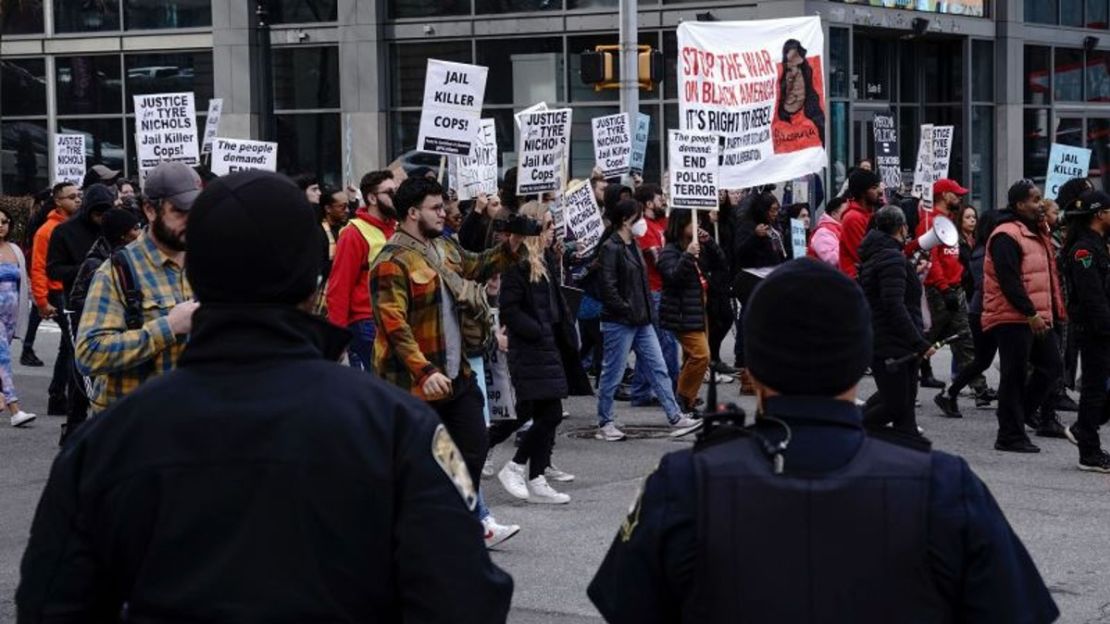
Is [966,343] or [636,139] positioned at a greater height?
[636,139]

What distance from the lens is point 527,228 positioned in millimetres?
8930

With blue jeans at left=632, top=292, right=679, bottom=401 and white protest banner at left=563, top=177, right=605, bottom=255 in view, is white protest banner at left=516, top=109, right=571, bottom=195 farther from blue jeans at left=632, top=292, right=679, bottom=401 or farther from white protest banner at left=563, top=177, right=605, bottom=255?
blue jeans at left=632, top=292, right=679, bottom=401

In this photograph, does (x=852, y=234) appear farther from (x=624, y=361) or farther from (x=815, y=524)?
(x=815, y=524)

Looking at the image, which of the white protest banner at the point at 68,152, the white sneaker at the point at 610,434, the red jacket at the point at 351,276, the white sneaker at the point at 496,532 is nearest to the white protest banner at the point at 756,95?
the white sneaker at the point at 610,434

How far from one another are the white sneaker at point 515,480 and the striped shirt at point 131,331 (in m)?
4.32

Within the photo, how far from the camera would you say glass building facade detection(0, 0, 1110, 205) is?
92.1 ft

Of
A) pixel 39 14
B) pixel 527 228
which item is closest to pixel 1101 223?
pixel 527 228

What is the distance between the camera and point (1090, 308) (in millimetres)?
11438

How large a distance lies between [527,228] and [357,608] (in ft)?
20.0

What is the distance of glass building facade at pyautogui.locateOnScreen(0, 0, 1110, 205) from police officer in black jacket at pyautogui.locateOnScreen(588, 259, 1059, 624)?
924 inches

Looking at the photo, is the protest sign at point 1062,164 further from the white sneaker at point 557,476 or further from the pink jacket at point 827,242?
the white sneaker at point 557,476

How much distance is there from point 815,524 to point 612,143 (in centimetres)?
1545

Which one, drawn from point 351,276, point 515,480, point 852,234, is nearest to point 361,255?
point 351,276

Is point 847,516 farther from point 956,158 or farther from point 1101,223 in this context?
point 956,158
